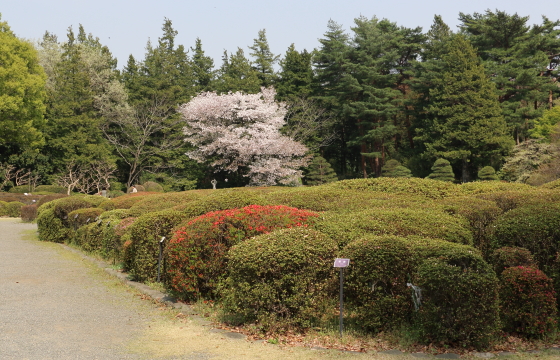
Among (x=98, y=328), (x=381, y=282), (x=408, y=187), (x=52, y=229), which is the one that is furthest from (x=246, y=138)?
(x=381, y=282)

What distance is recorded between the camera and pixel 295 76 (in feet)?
126

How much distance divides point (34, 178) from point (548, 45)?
37.4 meters

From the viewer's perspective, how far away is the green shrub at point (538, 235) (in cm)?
506

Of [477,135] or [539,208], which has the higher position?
[477,135]

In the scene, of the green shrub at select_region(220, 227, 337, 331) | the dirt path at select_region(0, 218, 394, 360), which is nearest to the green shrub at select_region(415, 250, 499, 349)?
the dirt path at select_region(0, 218, 394, 360)

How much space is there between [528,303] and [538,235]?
3.06 ft

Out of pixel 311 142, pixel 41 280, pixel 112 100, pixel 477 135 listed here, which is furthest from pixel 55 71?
pixel 41 280

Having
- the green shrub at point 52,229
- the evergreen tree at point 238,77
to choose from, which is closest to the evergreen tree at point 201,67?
the evergreen tree at point 238,77

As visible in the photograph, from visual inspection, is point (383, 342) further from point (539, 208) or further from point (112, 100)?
point (112, 100)

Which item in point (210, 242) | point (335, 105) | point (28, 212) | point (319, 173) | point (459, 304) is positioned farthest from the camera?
point (335, 105)

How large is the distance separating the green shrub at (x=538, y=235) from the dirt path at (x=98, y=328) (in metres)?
2.18

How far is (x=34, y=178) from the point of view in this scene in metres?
34.7

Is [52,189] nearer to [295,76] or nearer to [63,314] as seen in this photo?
[295,76]

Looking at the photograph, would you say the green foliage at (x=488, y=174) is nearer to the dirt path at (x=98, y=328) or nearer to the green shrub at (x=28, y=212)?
the green shrub at (x=28, y=212)
